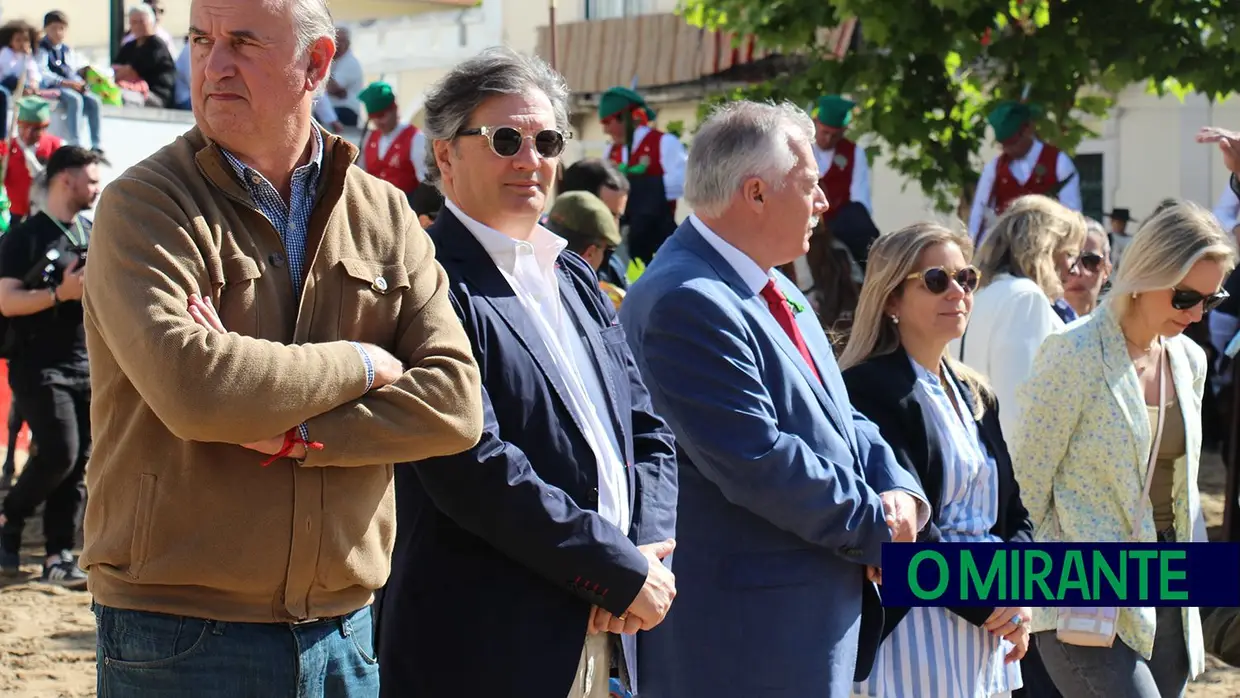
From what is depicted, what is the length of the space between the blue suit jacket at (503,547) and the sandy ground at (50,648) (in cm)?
379

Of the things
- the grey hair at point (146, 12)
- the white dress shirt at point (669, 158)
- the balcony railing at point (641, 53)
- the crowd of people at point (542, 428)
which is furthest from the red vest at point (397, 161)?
the balcony railing at point (641, 53)

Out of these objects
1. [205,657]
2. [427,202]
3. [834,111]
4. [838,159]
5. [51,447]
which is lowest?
[51,447]

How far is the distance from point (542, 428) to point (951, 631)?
1.48 m

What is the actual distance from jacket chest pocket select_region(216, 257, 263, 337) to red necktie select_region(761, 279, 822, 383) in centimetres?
159

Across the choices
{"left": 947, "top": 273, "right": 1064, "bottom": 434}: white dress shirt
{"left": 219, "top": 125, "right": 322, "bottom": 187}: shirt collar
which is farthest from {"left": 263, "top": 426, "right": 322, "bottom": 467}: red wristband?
{"left": 947, "top": 273, "right": 1064, "bottom": 434}: white dress shirt

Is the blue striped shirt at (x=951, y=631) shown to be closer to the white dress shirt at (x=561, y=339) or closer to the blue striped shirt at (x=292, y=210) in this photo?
the white dress shirt at (x=561, y=339)

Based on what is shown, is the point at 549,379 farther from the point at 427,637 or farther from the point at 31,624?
the point at 31,624

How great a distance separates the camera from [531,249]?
335 cm

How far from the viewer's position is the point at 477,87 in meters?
3.35

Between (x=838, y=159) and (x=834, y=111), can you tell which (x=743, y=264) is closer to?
(x=838, y=159)

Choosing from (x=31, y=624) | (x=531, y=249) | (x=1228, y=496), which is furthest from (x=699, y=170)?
(x=31, y=624)

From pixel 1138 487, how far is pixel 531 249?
7.27ft

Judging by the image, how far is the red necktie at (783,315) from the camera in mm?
3855

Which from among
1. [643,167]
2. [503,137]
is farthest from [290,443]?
[643,167]
